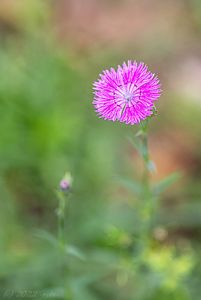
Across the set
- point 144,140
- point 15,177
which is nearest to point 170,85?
point 15,177

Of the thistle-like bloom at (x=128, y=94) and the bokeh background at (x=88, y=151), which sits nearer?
the thistle-like bloom at (x=128, y=94)

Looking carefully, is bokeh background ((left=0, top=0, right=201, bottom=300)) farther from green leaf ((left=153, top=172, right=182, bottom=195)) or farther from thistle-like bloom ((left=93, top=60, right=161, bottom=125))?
thistle-like bloom ((left=93, top=60, right=161, bottom=125))

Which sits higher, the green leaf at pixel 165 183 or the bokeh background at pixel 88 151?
the bokeh background at pixel 88 151

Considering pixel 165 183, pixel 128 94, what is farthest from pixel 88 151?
pixel 128 94

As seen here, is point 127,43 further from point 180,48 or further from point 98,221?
point 98,221

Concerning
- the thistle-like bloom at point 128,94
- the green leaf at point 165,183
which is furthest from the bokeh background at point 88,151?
the thistle-like bloom at point 128,94

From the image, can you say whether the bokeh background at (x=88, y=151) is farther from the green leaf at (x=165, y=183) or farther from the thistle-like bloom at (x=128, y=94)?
the thistle-like bloom at (x=128, y=94)

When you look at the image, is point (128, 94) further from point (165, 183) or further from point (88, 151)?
point (88, 151)
